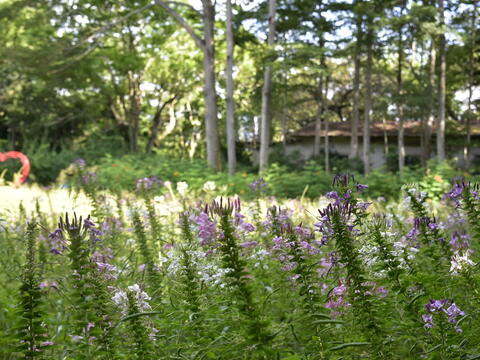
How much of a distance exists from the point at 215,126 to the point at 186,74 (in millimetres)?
14865

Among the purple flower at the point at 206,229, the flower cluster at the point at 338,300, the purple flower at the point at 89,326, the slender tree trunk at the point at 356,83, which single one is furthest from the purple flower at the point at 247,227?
the slender tree trunk at the point at 356,83

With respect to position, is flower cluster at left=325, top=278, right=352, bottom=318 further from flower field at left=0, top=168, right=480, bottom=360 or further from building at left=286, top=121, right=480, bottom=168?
building at left=286, top=121, right=480, bottom=168

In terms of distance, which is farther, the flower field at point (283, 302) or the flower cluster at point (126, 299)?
the flower cluster at point (126, 299)

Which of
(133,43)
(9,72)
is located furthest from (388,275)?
(133,43)

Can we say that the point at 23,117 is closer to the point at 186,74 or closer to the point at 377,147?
the point at 186,74

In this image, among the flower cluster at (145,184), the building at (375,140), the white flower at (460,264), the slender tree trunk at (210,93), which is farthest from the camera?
the building at (375,140)

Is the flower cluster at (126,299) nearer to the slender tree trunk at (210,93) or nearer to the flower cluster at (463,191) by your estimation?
Result: the flower cluster at (463,191)

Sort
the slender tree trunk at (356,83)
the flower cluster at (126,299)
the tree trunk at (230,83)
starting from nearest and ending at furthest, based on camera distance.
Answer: the flower cluster at (126,299) → the tree trunk at (230,83) → the slender tree trunk at (356,83)

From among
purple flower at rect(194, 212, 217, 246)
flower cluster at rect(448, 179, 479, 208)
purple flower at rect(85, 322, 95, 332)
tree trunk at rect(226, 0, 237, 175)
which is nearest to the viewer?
purple flower at rect(85, 322, 95, 332)

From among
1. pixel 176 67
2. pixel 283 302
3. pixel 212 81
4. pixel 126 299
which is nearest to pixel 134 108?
pixel 176 67

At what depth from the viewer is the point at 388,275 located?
7.84ft

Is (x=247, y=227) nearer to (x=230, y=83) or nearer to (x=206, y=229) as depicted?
(x=206, y=229)

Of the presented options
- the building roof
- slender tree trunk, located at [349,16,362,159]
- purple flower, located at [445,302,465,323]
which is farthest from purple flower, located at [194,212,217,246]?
the building roof

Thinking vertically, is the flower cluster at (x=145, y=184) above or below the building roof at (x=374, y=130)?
below
